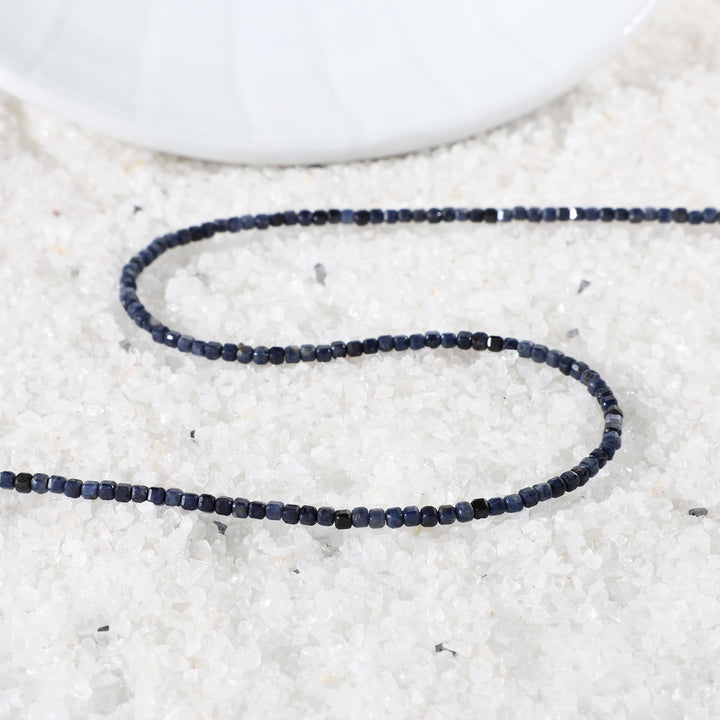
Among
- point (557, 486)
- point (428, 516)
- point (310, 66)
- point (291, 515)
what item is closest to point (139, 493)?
point (291, 515)

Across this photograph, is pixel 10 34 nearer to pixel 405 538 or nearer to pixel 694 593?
pixel 405 538

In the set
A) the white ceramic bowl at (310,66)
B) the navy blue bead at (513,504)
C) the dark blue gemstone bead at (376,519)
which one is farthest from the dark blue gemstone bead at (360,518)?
the white ceramic bowl at (310,66)

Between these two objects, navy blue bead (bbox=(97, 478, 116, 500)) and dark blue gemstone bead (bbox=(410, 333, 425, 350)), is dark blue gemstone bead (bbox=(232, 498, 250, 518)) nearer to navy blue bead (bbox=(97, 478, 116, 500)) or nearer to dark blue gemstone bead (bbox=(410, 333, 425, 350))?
navy blue bead (bbox=(97, 478, 116, 500))

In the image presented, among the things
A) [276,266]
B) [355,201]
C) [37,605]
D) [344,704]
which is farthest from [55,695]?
[355,201]

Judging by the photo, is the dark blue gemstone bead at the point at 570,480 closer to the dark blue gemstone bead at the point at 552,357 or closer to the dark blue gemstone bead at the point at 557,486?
the dark blue gemstone bead at the point at 557,486

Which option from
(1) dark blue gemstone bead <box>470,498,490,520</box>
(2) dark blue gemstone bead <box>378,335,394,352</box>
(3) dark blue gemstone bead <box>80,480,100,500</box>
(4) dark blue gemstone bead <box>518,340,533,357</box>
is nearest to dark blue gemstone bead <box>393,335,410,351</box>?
(2) dark blue gemstone bead <box>378,335,394,352</box>

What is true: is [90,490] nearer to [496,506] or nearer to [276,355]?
[276,355]
